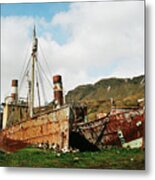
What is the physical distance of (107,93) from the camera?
6.76ft

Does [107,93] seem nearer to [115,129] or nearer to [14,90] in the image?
[115,129]

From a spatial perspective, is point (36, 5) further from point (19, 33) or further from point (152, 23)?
point (152, 23)

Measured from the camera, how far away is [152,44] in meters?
2.02

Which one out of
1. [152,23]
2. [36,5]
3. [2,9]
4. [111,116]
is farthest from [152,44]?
[2,9]

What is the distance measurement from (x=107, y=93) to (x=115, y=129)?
0.15 metres

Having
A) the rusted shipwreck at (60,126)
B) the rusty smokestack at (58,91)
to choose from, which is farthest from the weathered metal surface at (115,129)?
the rusty smokestack at (58,91)

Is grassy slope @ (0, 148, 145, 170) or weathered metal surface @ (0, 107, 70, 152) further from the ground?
weathered metal surface @ (0, 107, 70, 152)

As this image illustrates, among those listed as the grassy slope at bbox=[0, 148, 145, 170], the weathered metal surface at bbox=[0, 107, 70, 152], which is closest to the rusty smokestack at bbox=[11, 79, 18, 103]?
the weathered metal surface at bbox=[0, 107, 70, 152]

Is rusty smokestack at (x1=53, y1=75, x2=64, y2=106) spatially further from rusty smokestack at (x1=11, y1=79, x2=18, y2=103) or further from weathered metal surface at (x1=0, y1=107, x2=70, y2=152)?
rusty smokestack at (x1=11, y1=79, x2=18, y2=103)

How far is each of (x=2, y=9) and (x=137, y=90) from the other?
69 cm

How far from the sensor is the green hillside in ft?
6.64

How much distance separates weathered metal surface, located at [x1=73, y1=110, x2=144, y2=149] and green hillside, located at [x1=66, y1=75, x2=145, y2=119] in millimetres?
40

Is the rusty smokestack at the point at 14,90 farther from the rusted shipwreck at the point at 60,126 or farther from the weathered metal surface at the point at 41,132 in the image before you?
the weathered metal surface at the point at 41,132

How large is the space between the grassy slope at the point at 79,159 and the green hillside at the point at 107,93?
17 centimetres
